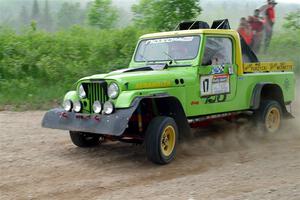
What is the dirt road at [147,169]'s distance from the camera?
5578mm

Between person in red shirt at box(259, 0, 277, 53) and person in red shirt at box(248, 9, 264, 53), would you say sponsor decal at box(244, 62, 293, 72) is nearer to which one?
person in red shirt at box(248, 9, 264, 53)

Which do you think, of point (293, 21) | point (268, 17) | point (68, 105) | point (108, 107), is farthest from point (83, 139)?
point (293, 21)

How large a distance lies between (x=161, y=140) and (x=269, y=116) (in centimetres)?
328

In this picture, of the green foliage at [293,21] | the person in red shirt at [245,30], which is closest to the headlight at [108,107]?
the person in red shirt at [245,30]

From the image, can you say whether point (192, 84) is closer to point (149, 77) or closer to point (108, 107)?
point (149, 77)

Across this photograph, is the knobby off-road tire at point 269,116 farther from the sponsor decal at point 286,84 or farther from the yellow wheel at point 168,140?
the yellow wheel at point 168,140

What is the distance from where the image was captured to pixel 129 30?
53.8 feet

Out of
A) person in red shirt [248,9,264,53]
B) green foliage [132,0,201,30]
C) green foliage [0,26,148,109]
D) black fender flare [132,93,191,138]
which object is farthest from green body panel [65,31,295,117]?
person in red shirt [248,9,264,53]

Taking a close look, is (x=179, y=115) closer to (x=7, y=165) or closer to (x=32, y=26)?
(x=7, y=165)

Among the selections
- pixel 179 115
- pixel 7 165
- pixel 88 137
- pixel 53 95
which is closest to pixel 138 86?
pixel 179 115

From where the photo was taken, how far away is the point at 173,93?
7.09m

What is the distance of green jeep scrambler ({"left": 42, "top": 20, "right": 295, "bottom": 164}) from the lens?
665 cm

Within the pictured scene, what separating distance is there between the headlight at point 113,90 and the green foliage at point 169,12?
31.3ft

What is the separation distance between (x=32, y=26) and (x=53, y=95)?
18.1ft
